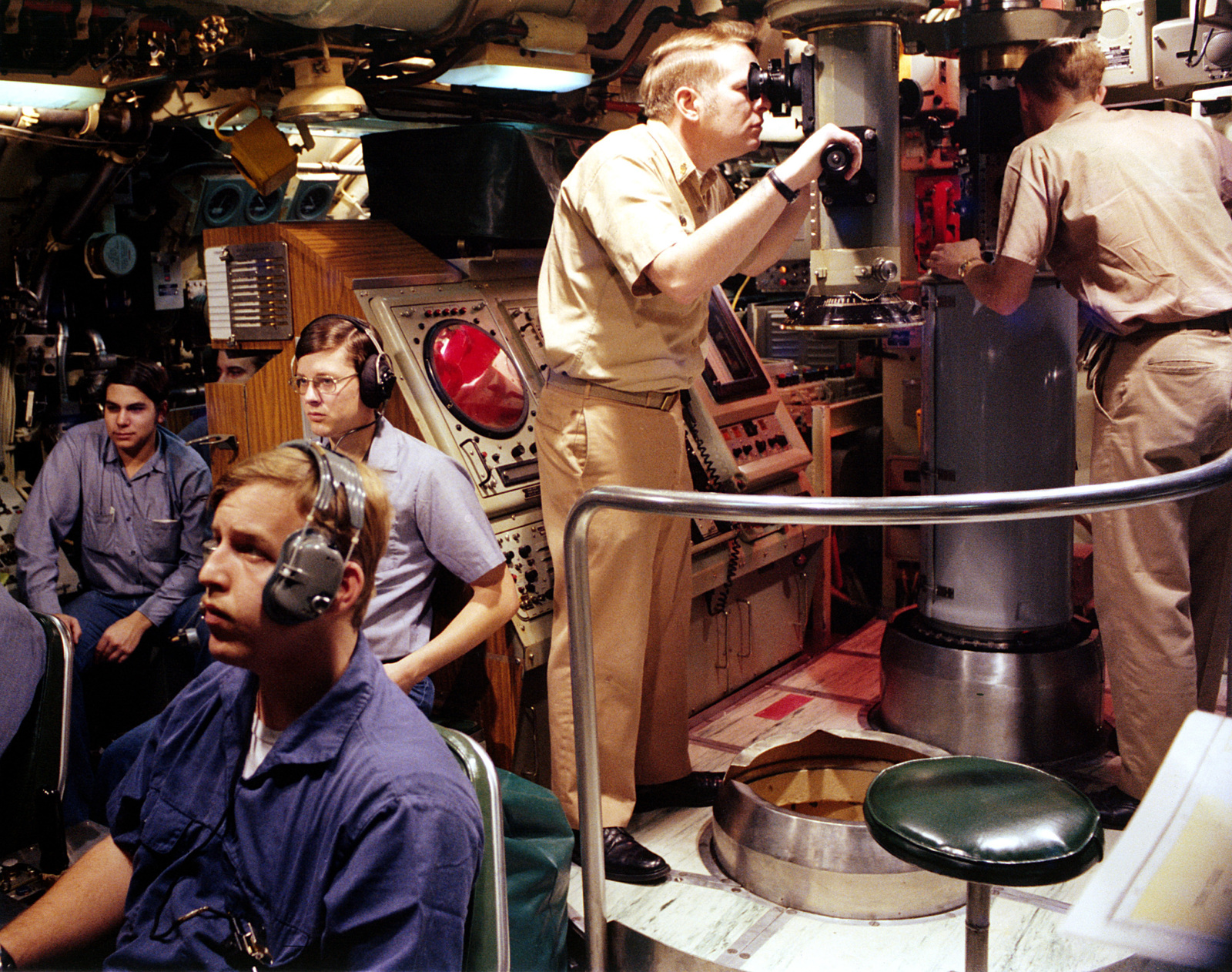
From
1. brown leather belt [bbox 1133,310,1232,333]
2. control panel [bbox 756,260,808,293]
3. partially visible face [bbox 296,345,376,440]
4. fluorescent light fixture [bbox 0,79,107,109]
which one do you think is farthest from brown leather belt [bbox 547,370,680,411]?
control panel [bbox 756,260,808,293]

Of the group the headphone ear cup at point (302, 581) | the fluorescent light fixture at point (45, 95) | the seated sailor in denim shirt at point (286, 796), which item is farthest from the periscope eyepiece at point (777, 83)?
the fluorescent light fixture at point (45, 95)

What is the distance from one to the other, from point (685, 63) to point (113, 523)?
2688mm

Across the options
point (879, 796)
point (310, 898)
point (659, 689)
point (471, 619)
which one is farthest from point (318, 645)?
point (659, 689)

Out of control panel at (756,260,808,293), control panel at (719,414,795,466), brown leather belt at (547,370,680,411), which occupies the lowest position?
control panel at (719,414,795,466)

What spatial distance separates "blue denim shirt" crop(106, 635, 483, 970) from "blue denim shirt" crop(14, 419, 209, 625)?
8.50 ft

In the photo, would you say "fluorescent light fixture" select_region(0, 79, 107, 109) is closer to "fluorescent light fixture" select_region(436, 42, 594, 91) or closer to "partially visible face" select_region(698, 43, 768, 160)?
"fluorescent light fixture" select_region(436, 42, 594, 91)

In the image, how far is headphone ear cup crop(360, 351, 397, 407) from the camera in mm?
3209

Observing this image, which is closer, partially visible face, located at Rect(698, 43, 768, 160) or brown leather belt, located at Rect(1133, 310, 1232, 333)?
partially visible face, located at Rect(698, 43, 768, 160)

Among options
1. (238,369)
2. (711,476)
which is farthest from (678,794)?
(238,369)

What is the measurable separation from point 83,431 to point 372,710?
3.22 meters

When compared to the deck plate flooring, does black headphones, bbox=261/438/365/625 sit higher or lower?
higher

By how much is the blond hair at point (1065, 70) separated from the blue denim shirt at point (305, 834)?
2973 mm

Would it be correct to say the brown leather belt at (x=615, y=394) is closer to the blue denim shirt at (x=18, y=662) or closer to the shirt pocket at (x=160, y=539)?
the blue denim shirt at (x=18, y=662)

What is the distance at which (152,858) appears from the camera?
70.7 inches
